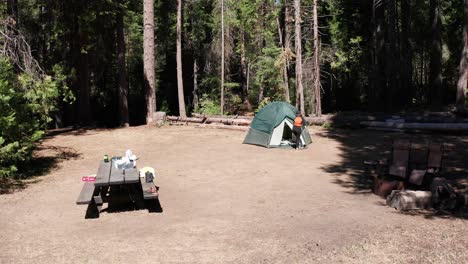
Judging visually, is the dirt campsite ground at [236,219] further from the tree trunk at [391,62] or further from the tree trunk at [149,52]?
the tree trunk at [391,62]

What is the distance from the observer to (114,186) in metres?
9.25

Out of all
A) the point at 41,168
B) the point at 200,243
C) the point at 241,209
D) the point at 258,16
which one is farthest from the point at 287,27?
the point at 200,243

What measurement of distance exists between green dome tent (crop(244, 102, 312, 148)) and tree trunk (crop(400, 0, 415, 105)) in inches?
649

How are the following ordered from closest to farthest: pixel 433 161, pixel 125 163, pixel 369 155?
pixel 125 163, pixel 433 161, pixel 369 155

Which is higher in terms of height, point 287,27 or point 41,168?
point 287,27

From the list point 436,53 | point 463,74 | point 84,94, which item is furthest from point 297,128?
point 436,53

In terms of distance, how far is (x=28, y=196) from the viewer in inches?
407

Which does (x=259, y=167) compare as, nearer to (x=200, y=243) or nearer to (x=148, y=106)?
(x=200, y=243)

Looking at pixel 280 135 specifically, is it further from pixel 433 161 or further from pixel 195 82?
pixel 195 82

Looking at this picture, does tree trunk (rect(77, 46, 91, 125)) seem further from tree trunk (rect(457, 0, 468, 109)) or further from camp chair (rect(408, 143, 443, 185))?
tree trunk (rect(457, 0, 468, 109))

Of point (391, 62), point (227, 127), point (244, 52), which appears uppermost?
point (244, 52)

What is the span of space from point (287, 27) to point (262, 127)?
13.5 metres

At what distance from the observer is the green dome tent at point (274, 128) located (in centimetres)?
1672

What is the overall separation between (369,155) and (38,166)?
427 inches
